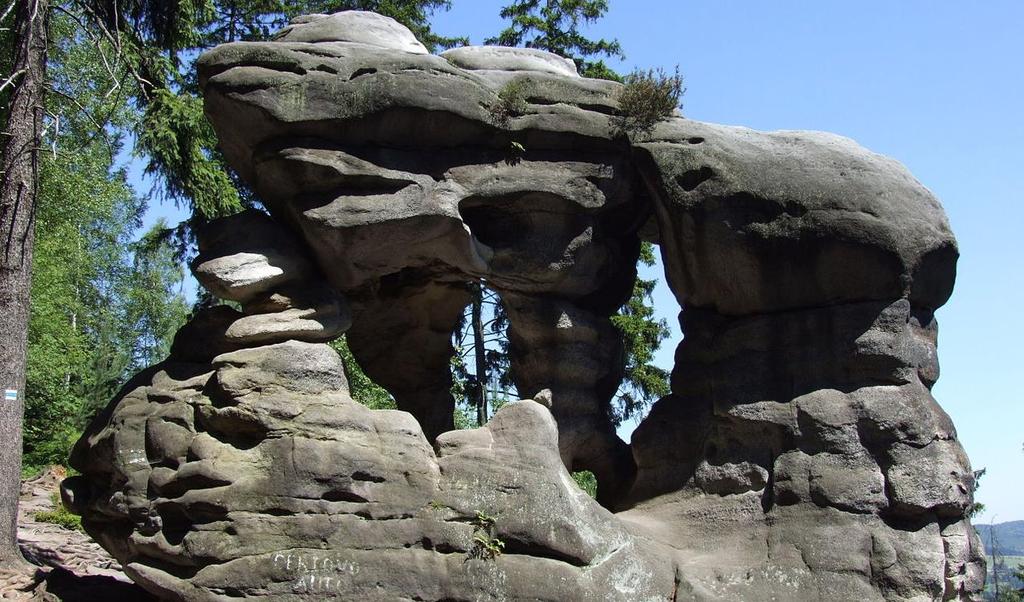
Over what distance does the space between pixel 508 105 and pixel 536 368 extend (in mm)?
2701

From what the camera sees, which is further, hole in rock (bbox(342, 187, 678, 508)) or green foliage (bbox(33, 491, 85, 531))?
green foliage (bbox(33, 491, 85, 531))

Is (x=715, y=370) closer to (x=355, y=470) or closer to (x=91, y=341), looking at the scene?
(x=355, y=470)

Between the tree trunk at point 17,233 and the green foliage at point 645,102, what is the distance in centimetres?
644

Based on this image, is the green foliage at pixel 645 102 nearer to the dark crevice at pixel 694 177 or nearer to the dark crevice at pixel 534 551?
the dark crevice at pixel 694 177

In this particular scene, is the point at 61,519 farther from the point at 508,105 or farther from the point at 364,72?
the point at 508,105

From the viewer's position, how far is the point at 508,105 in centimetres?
1019

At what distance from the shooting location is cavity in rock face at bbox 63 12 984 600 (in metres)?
8.57

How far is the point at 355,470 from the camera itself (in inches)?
340

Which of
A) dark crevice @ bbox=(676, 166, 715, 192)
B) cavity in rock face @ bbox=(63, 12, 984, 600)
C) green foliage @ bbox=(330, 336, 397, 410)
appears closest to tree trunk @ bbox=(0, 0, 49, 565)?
cavity in rock face @ bbox=(63, 12, 984, 600)

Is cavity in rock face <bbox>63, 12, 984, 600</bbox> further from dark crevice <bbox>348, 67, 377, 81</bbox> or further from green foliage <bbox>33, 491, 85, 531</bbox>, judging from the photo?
green foliage <bbox>33, 491, 85, 531</bbox>

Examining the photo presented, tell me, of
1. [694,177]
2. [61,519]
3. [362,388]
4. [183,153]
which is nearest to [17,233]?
[183,153]

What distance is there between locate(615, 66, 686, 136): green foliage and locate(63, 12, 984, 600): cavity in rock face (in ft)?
0.47

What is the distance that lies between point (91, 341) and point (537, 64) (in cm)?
2362

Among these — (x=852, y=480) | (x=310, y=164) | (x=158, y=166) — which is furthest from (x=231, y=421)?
(x=158, y=166)
